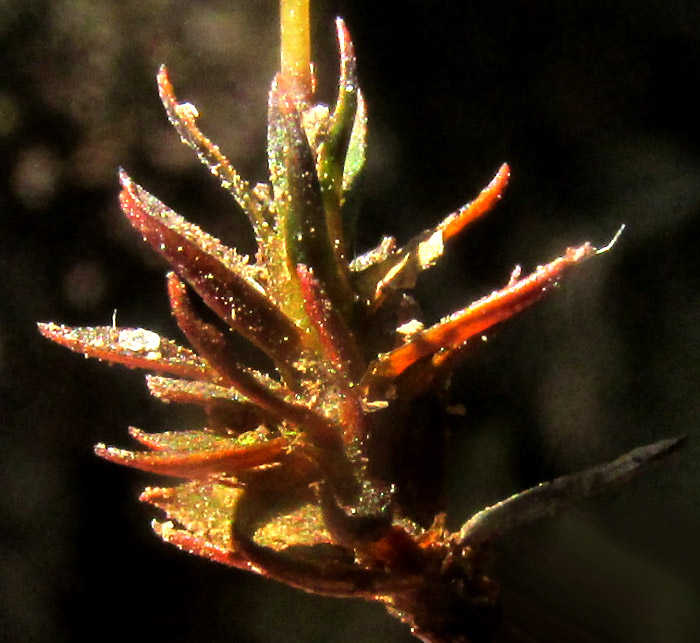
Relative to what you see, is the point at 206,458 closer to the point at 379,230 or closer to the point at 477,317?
the point at 477,317

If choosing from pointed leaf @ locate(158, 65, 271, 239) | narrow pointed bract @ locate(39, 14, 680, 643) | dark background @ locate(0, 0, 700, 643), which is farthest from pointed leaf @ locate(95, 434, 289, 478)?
dark background @ locate(0, 0, 700, 643)

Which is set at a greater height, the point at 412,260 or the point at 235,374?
the point at 412,260

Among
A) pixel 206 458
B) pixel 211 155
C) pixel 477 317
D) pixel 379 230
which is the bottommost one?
pixel 206 458

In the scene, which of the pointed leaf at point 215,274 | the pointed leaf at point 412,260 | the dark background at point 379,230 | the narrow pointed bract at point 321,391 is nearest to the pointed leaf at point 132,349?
the narrow pointed bract at point 321,391

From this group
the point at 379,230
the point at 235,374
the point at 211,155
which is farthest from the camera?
the point at 379,230

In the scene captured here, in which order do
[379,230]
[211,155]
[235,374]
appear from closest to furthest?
[235,374]
[211,155]
[379,230]

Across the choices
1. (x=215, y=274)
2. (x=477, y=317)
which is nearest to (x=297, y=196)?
(x=215, y=274)

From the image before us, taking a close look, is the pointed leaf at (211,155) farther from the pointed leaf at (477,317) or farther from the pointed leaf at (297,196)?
the pointed leaf at (477,317)
